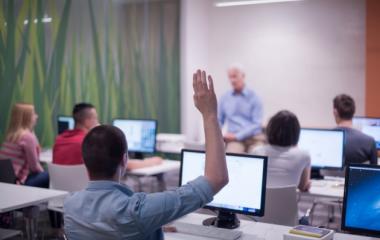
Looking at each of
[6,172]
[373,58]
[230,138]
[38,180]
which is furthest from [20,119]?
[373,58]

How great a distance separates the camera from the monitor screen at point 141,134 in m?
5.60

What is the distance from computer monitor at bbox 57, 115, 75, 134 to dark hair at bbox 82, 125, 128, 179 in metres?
4.14

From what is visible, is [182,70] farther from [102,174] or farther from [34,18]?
[102,174]

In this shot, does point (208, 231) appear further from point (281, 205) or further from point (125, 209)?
point (125, 209)

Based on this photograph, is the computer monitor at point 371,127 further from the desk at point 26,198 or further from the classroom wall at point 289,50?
the desk at point 26,198

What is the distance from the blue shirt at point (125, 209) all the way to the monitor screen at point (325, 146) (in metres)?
2.95

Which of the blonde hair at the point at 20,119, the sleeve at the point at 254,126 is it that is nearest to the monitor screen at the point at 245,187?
the blonde hair at the point at 20,119

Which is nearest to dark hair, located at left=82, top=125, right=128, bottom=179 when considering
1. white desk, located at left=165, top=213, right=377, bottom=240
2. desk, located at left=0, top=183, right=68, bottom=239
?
white desk, located at left=165, top=213, right=377, bottom=240

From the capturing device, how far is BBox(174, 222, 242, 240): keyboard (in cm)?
253

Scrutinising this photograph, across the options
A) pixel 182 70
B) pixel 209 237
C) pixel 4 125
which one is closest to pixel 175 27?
pixel 182 70

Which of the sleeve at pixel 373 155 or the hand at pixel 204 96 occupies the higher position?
the hand at pixel 204 96

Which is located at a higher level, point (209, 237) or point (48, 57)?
point (48, 57)

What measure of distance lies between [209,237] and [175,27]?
603cm

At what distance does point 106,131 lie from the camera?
5.76 ft
